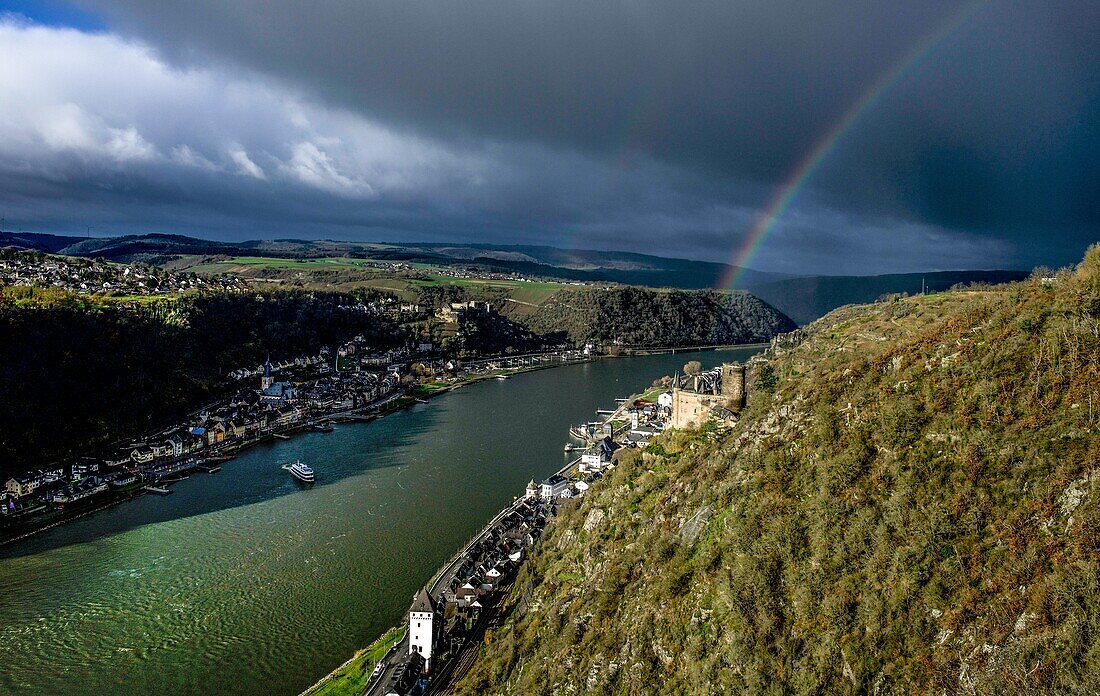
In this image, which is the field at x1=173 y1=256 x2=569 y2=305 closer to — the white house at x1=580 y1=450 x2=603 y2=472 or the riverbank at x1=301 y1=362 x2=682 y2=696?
the white house at x1=580 y1=450 x2=603 y2=472

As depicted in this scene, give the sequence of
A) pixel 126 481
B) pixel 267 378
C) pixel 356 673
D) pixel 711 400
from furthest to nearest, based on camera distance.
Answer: pixel 267 378, pixel 126 481, pixel 711 400, pixel 356 673

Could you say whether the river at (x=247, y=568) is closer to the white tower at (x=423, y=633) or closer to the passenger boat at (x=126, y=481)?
the passenger boat at (x=126, y=481)

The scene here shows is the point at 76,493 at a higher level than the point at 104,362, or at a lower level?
lower

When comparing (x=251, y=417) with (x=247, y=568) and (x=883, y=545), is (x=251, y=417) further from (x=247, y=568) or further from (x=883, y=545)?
(x=883, y=545)

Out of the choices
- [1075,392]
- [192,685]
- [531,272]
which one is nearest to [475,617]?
[192,685]

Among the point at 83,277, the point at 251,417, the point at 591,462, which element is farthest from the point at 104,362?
the point at 591,462

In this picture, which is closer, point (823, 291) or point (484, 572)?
→ point (484, 572)

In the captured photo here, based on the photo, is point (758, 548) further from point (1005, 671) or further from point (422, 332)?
point (422, 332)
